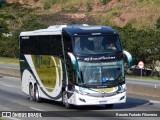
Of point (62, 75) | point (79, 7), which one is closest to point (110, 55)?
point (62, 75)

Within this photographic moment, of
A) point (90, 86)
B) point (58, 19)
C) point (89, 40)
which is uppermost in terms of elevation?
point (89, 40)

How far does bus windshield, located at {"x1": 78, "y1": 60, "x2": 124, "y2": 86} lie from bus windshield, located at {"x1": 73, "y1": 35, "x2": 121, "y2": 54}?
503 mm

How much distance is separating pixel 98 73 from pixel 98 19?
9805cm

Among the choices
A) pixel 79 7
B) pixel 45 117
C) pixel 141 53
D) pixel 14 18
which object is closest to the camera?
pixel 45 117

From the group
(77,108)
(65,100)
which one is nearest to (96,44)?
(65,100)

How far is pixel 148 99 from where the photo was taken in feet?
80.1

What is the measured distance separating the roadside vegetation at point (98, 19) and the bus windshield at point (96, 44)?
38.1 meters

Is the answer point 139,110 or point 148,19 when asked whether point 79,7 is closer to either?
point 148,19

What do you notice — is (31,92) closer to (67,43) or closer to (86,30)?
(67,43)

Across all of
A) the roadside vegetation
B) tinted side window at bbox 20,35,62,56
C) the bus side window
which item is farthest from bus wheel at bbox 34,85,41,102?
the roadside vegetation

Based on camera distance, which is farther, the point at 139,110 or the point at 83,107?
the point at 83,107

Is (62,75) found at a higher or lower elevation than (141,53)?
higher

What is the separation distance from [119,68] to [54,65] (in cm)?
295

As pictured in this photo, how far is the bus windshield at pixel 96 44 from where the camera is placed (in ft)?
65.1
